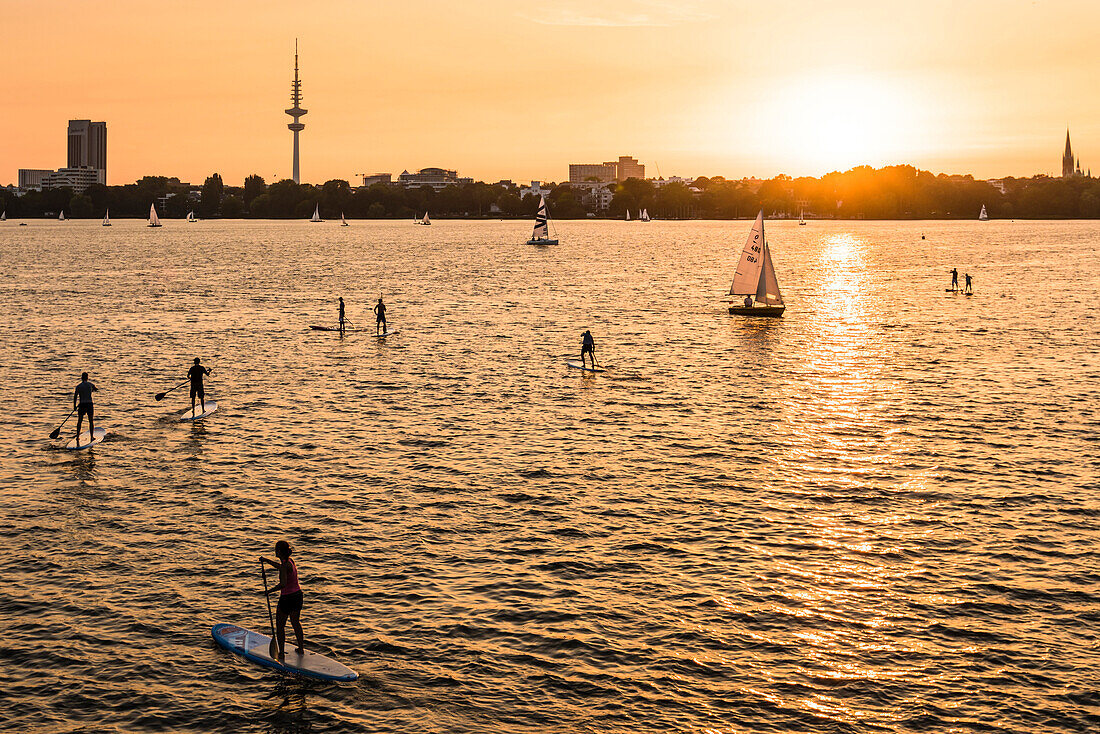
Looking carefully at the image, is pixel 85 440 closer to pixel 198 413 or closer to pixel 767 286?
pixel 198 413

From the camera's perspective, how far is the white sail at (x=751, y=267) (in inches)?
3824

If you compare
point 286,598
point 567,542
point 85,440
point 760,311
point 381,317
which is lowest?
point 567,542

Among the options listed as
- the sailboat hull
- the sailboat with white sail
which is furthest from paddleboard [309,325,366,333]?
the sailboat hull

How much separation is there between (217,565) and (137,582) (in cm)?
232

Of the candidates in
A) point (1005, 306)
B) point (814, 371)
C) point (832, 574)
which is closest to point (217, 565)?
point (832, 574)

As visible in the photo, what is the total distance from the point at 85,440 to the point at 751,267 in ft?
223

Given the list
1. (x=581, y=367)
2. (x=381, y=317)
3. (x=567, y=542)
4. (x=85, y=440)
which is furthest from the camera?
(x=381, y=317)

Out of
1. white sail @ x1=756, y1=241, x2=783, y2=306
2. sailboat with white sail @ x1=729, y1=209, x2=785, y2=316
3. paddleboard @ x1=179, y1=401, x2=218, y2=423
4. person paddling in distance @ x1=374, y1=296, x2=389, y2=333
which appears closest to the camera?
paddleboard @ x1=179, y1=401, x2=218, y2=423

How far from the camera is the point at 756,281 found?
10081cm

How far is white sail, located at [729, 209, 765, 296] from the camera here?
97.1m

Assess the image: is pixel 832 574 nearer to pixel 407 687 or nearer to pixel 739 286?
pixel 407 687

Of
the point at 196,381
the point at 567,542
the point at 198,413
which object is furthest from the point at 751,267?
the point at 567,542

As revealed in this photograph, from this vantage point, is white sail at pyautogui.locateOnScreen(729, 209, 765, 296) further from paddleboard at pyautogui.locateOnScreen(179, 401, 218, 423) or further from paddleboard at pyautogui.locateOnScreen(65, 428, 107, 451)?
paddleboard at pyautogui.locateOnScreen(65, 428, 107, 451)

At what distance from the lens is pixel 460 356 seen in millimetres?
77312
